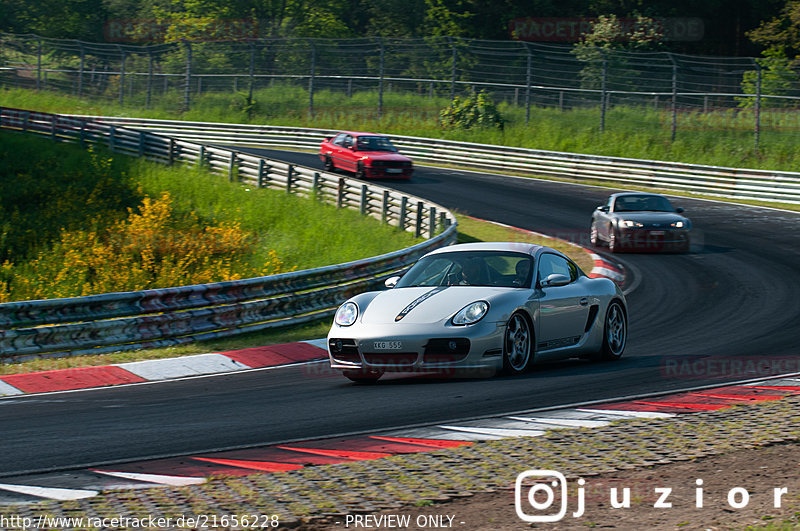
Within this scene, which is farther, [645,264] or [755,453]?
[645,264]

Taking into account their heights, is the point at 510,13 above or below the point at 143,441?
above

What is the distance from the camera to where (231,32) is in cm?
Answer: 7488

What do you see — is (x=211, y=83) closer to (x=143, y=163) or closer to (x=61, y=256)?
(x=143, y=163)

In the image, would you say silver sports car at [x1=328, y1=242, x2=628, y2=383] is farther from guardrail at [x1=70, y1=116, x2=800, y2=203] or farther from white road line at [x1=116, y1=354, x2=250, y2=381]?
guardrail at [x1=70, y1=116, x2=800, y2=203]

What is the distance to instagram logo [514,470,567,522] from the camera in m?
4.97

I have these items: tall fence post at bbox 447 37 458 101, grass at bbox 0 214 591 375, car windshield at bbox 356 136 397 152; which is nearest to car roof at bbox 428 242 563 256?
grass at bbox 0 214 591 375

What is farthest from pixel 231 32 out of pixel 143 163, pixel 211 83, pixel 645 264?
pixel 645 264

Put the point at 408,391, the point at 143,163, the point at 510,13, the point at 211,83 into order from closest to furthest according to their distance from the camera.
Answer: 1. the point at 408,391
2. the point at 143,163
3. the point at 211,83
4. the point at 510,13

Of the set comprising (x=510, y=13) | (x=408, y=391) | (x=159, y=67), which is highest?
(x=510, y=13)

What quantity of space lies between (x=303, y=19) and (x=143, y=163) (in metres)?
47.0

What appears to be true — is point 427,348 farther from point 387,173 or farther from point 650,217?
point 387,173

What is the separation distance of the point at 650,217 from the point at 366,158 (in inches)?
511

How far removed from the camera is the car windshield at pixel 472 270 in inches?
394

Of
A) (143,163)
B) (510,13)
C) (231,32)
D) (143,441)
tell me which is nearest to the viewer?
(143,441)
